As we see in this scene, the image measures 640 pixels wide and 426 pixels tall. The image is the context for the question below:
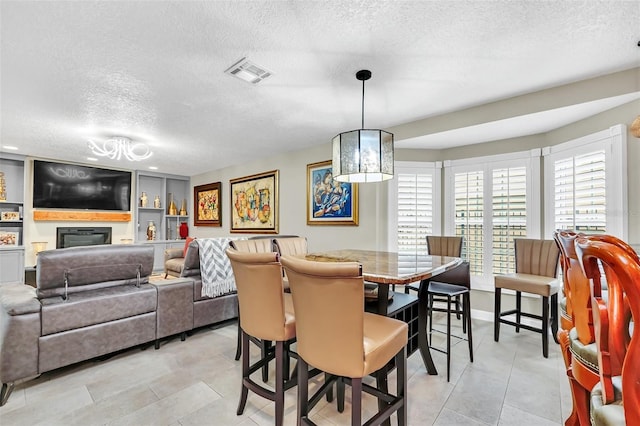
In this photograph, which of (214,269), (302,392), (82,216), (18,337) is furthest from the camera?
(82,216)

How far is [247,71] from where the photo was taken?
2.40 m

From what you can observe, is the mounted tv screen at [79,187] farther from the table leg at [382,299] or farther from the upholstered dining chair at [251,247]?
the table leg at [382,299]

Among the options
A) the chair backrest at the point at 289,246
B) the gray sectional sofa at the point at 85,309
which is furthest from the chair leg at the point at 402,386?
the gray sectional sofa at the point at 85,309

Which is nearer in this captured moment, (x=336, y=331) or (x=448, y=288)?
(x=336, y=331)

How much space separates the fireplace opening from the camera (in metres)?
5.84

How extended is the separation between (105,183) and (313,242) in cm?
502

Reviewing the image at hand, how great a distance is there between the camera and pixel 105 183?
6.40 meters

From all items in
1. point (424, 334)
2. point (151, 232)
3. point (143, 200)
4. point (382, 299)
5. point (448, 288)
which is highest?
point (143, 200)

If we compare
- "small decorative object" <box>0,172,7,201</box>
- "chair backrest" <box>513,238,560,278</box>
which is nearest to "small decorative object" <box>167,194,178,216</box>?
"small decorative object" <box>0,172,7,201</box>

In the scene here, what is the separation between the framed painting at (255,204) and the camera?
5391mm

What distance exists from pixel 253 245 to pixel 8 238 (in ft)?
17.3

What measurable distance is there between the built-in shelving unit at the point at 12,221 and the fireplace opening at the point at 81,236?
0.55 meters

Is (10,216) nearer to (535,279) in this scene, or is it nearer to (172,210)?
(172,210)

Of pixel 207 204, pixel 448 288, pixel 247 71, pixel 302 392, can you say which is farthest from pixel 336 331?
pixel 207 204
